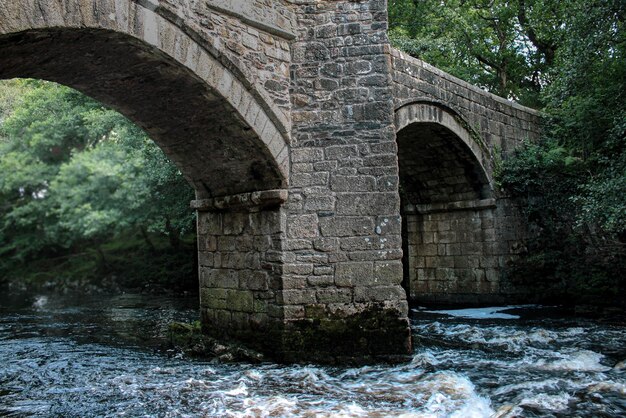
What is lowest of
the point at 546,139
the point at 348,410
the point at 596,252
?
the point at 348,410

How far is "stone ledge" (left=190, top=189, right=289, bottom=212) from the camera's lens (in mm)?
5887

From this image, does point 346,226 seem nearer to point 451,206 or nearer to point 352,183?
point 352,183

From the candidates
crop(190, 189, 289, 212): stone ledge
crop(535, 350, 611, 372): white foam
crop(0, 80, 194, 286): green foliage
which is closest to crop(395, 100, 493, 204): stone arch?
crop(190, 189, 289, 212): stone ledge

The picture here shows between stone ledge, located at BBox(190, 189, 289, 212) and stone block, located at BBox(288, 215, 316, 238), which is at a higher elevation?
stone ledge, located at BBox(190, 189, 289, 212)

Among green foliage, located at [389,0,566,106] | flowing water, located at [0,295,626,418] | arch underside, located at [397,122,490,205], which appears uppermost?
green foliage, located at [389,0,566,106]

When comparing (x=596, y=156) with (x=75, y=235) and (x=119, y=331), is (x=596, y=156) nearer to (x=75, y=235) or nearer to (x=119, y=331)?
(x=119, y=331)

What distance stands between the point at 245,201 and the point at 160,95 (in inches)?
53.0

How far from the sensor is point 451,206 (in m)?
11.0

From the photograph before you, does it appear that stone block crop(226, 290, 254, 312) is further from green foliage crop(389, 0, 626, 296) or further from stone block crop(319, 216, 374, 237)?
green foliage crop(389, 0, 626, 296)

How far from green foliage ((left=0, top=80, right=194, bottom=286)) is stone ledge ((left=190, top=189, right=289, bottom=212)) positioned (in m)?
4.23

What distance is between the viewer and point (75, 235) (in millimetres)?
17547

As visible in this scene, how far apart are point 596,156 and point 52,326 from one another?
8.61 meters

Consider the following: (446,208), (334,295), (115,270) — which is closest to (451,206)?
(446,208)

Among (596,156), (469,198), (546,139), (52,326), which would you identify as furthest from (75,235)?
(596,156)
